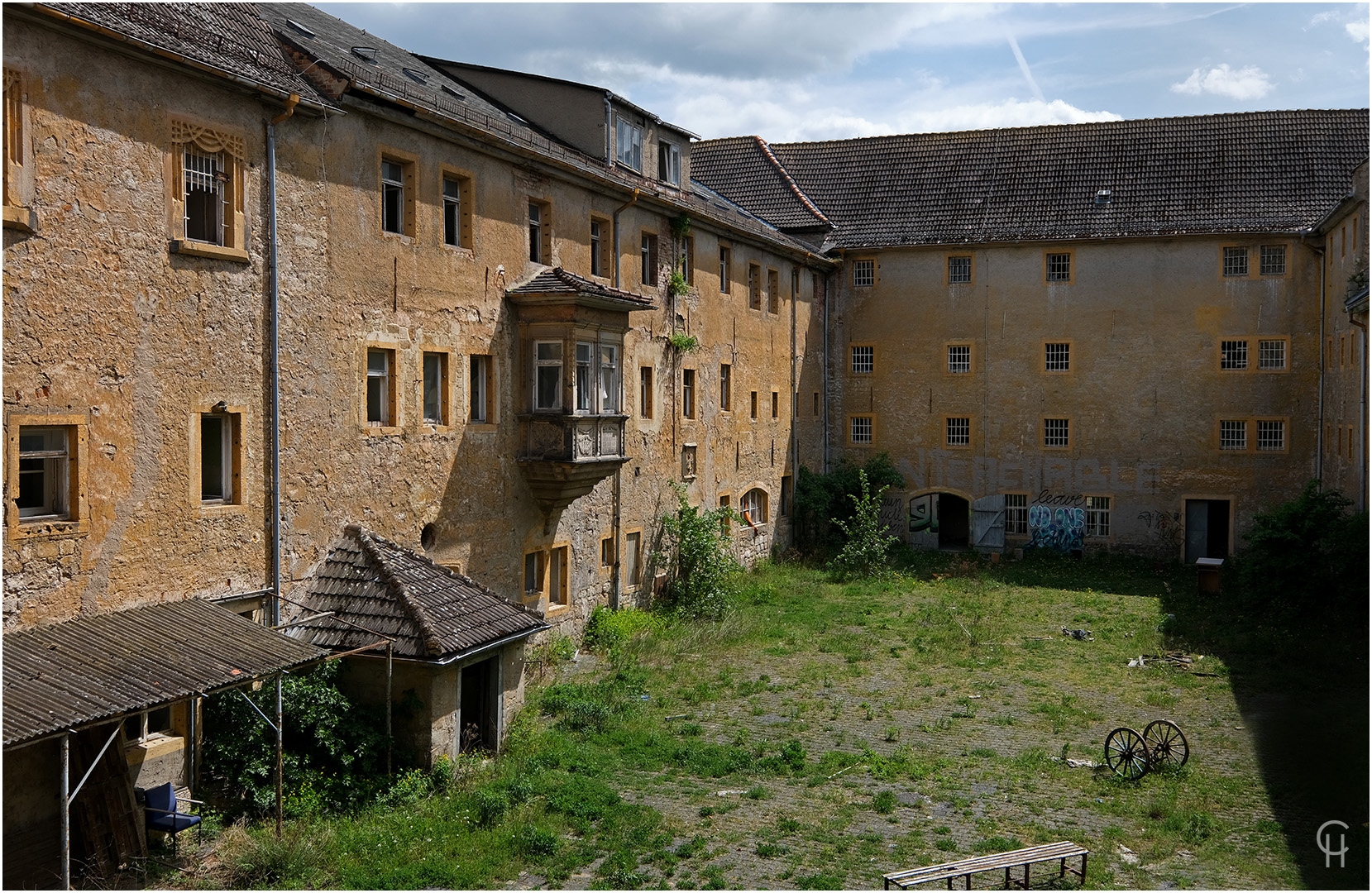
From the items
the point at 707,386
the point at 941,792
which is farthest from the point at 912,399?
the point at 941,792

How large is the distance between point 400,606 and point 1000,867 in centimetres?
798

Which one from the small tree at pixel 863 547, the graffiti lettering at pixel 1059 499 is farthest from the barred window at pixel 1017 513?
the small tree at pixel 863 547

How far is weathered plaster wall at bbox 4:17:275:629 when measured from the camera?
1150cm

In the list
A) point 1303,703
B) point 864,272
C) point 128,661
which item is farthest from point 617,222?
point 1303,703

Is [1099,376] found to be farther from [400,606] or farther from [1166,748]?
[400,606]

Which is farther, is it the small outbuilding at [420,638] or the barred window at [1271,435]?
the barred window at [1271,435]

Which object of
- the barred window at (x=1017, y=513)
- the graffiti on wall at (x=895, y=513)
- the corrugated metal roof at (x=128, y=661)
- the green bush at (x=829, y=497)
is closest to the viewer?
the corrugated metal roof at (x=128, y=661)

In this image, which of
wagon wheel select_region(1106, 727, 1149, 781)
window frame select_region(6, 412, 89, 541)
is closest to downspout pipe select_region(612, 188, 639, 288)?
window frame select_region(6, 412, 89, 541)

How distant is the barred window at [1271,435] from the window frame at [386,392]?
24.6 metres

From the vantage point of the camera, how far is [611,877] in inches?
459

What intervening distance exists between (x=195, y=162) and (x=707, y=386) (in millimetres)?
15074

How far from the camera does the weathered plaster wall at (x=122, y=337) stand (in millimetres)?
11500

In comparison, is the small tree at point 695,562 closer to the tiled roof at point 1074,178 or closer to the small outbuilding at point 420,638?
the small outbuilding at point 420,638

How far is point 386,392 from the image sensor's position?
1680 centimetres
